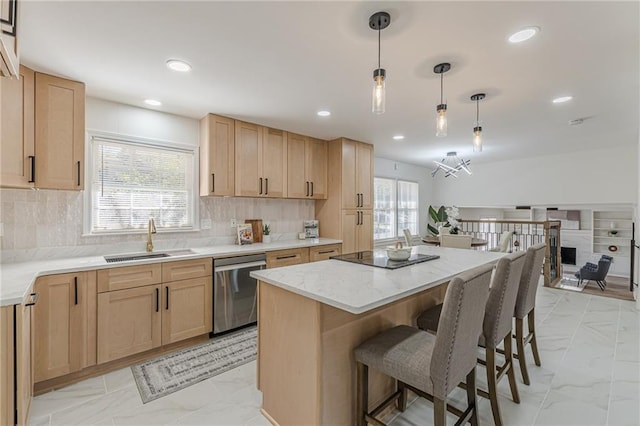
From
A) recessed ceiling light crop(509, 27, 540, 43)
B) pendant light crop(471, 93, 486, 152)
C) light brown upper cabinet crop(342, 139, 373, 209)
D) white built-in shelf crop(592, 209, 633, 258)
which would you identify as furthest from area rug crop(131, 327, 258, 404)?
white built-in shelf crop(592, 209, 633, 258)

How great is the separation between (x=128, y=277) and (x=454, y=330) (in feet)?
8.56

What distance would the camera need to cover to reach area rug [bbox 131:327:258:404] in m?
2.32

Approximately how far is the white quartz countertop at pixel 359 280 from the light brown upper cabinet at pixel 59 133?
6.55 feet

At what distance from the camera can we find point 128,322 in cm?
260

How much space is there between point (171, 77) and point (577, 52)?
304cm

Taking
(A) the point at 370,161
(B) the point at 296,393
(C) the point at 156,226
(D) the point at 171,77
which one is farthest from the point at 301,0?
(A) the point at 370,161

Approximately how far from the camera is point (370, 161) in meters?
4.94

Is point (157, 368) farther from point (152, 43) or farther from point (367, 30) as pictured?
point (367, 30)

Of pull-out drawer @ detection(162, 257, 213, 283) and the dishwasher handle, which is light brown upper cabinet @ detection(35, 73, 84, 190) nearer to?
pull-out drawer @ detection(162, 257, 213, 283)

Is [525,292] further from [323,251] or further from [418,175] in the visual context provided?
[418,175]

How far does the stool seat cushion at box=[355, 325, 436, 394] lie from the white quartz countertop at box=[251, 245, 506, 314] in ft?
1.01

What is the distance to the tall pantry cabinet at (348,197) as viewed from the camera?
177 inches

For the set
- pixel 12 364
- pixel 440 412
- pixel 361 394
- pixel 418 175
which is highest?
pixel 418 175

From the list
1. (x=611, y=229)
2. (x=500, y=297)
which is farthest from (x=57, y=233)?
(x=611, y=229)
